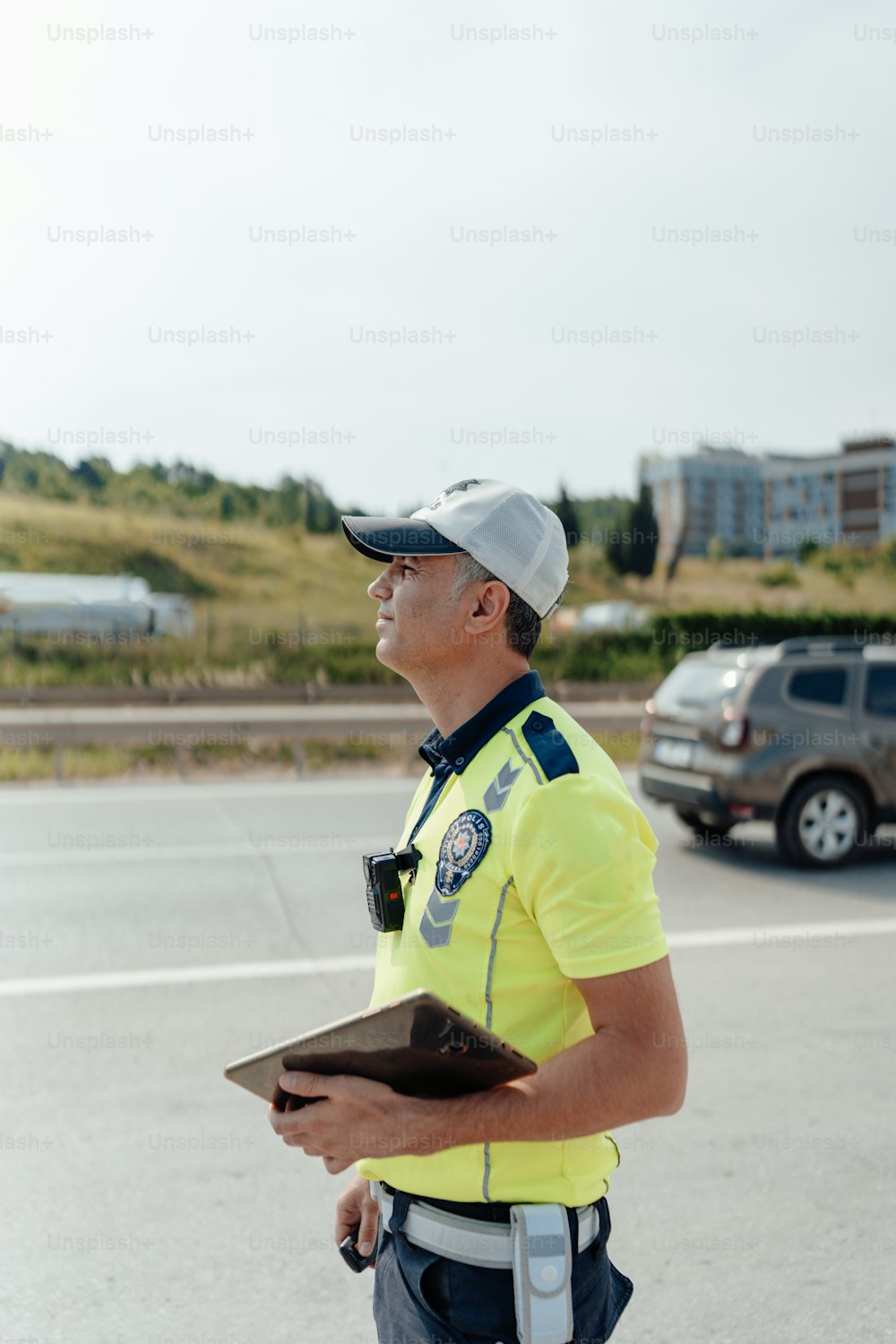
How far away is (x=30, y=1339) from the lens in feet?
10.6

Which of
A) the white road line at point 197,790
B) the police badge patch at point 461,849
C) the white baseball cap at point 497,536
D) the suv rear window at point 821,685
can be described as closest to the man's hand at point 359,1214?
the police badge patch at point 461,849

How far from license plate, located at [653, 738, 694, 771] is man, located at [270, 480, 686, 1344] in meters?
7.70

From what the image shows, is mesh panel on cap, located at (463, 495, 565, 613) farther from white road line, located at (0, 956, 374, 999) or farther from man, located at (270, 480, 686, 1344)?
white road line, located at (0, 956, 374, 999)

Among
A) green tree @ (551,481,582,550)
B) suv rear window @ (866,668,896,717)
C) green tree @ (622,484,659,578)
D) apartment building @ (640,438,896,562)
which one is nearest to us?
suv rear window @ (866,668,896,717)

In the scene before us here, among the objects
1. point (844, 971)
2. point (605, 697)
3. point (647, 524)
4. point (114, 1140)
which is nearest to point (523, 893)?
point (114, 1140)

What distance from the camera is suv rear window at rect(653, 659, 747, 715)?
9422 millimetres

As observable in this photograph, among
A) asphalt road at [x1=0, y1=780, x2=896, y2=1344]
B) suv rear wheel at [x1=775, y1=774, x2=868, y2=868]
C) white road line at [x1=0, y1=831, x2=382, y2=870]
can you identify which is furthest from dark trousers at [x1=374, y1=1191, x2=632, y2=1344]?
white road line at [x1=0, y1=831, x2=382, y2=870]

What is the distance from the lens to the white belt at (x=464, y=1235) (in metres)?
1.74

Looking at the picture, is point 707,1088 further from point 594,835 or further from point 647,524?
point 647,524

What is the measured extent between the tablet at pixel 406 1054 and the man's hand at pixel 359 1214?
1.52ft

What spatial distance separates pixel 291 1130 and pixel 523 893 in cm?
47

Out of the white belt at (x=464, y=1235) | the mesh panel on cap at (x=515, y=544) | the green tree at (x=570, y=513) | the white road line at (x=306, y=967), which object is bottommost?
the white road line at (x=306, y=967)

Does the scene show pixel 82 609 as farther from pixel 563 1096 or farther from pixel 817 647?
pixel 563 1096

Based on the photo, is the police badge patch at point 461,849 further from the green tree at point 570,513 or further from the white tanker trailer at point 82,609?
the green tree at point 570,513
